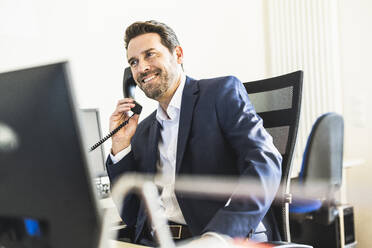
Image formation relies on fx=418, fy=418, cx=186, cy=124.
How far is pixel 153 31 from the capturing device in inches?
59.4

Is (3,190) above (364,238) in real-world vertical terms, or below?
above

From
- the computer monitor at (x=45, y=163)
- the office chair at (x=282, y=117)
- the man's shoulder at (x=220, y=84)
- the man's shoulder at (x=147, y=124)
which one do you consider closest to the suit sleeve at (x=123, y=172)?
the man's shoulder at (x=147, y=124)

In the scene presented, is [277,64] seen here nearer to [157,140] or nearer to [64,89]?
[157,140]

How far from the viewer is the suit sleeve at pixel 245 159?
3.35 ft

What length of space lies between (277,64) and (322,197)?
145 centimetres

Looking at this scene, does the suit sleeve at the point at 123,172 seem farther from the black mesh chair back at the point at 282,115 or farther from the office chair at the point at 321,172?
the office chair at the point at 321,172

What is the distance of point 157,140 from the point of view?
4.69ft

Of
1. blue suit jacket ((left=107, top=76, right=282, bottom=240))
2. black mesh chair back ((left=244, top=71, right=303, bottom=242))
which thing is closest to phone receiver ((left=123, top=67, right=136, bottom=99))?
blue suit jacket ((left=107, top=76, right=282, bottom=240))

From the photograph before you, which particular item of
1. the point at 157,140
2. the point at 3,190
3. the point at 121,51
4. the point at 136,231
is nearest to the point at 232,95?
the point at 157,140

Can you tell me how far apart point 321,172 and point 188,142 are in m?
1.49

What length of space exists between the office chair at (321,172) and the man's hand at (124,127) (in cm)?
128

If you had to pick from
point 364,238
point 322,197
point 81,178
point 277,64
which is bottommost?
point 364,238

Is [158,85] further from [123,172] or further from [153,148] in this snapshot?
[123,172]

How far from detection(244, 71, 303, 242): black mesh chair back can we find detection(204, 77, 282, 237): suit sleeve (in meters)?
0.17
